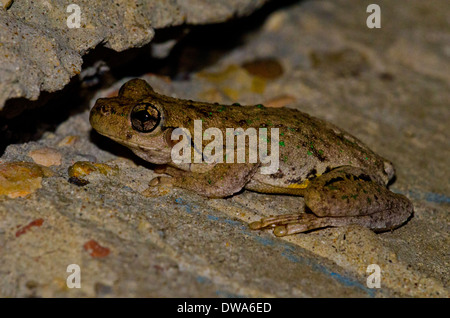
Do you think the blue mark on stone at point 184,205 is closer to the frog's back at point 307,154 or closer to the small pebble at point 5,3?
the frog's back at point 307,154

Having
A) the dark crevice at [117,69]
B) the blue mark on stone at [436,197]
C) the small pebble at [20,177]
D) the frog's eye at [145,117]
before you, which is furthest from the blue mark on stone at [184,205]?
the blue mark on stone at [436,197]

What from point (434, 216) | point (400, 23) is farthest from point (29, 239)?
point (400, 23)

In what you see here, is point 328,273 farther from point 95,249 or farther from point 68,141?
point 68,141

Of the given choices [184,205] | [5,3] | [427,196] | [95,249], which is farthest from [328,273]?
[5,3]

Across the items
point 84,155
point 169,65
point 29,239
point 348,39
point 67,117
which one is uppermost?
point 348,39

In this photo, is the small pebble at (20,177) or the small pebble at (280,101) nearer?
the small pebble at (20,177)
